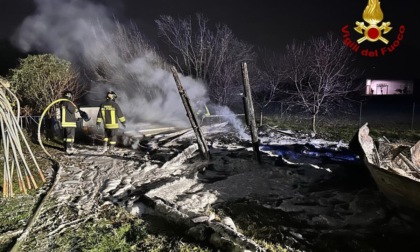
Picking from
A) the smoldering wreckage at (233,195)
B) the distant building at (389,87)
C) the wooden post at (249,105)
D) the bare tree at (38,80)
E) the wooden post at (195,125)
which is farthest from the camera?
the distant building at (389,87)

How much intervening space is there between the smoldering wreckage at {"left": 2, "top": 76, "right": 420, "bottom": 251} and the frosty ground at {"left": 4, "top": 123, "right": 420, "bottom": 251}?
16 mm

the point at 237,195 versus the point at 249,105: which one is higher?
the point at 249,105

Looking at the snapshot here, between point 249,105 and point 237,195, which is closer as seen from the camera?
point 237,195

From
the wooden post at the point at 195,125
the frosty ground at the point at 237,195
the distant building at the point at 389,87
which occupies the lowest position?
the frosty ground at the point at 237,195

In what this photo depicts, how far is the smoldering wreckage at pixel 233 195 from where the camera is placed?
13.2ft

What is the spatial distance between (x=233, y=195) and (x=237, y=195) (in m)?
0.08

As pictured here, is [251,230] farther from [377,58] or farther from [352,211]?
[377,58]

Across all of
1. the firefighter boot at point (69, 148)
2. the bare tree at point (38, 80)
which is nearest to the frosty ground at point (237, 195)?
the firefighter boot at point (69, 148)

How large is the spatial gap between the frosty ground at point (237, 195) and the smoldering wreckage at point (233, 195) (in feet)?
0.05

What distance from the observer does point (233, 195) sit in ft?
18.6

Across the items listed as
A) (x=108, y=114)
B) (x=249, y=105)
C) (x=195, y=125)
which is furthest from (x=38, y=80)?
(x=249, y=105)

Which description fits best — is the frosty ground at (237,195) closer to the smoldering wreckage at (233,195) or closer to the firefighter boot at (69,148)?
the smoldering wreckage at (233,195)

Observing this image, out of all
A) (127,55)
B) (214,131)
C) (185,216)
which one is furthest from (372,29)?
(127,55)

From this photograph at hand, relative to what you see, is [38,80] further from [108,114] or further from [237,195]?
[237,195]
